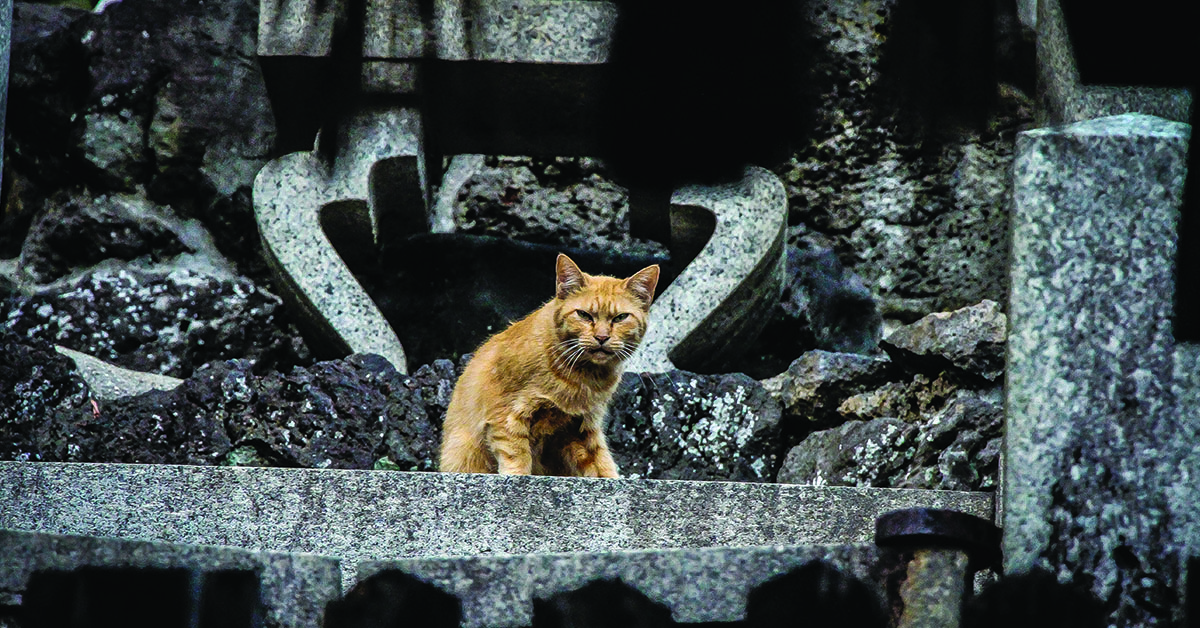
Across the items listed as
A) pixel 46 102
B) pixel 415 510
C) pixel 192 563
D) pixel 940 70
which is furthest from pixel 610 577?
pixel 46 102

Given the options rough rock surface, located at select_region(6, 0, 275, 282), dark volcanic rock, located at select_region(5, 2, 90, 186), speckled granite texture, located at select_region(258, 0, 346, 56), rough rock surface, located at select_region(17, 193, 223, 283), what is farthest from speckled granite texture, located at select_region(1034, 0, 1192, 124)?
dark volcanic rock, located at select_region(5, 2, 90, 186)

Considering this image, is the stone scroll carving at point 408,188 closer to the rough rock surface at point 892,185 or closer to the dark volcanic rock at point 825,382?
the dark volcanic rock at point 825,382

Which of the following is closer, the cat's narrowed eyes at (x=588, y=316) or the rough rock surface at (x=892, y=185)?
the cat's narrowed eyes at (x=588, y=316)

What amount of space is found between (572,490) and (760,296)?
7.75 ft

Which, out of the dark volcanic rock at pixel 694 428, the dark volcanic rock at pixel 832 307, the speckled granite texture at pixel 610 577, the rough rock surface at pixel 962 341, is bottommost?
the speckled granite texture at pixel 610 577

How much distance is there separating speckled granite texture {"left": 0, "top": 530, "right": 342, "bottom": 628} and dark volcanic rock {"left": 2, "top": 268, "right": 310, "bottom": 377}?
3.61 meters

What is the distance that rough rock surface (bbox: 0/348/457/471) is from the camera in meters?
4.95

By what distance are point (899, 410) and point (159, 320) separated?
300 centimetres

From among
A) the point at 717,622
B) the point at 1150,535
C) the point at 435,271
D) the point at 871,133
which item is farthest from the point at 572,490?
the point at 871,133

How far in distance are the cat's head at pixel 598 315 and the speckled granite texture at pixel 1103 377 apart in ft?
8.74

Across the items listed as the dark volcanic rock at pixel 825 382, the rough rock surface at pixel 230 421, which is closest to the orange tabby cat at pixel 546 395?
the rough rock surface at pixel 230 421

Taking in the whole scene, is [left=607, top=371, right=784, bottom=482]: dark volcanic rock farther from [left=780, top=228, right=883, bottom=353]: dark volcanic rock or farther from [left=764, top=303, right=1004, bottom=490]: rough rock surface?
[left=780, top=228, right=883, bottom=353]: dark volcanic rock

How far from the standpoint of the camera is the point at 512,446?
5.04 metres

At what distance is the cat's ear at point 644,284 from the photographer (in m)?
5.57
